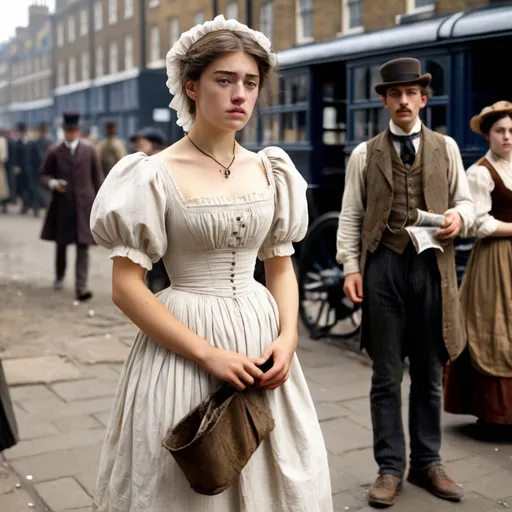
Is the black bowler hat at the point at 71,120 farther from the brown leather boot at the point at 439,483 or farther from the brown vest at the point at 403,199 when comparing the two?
the brown leather boot at the point at 439,483

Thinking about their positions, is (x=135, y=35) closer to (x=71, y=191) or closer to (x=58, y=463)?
(x=71, y=191)

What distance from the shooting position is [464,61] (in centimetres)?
543

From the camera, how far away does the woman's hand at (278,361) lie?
2104 millimetres

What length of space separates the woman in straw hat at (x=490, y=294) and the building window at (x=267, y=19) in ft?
46.2

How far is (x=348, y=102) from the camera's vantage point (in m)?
6.43

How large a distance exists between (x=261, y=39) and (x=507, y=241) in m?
2.54

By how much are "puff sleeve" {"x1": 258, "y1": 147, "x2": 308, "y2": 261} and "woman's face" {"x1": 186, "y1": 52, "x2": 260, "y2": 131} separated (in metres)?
0.26

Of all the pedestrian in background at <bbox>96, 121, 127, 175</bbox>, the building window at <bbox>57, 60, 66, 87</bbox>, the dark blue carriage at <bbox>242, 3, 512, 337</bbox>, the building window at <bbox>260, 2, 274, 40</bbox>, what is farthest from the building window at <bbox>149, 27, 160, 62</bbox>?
the dark blue carriage at <bbox>242, 3, 512, 337</bbox>

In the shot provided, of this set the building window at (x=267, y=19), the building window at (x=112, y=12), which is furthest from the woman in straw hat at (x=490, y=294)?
the building window at (x=112, y=12)

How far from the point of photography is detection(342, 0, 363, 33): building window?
15.4 metres

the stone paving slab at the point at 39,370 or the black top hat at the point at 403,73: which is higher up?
the black top hat at the point at 403,73

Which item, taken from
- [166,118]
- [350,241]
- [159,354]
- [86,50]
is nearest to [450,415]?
[350,241]

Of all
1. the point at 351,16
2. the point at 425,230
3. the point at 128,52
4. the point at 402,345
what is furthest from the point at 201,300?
the point at 128,52

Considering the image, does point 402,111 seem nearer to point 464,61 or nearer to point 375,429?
point 375,429
